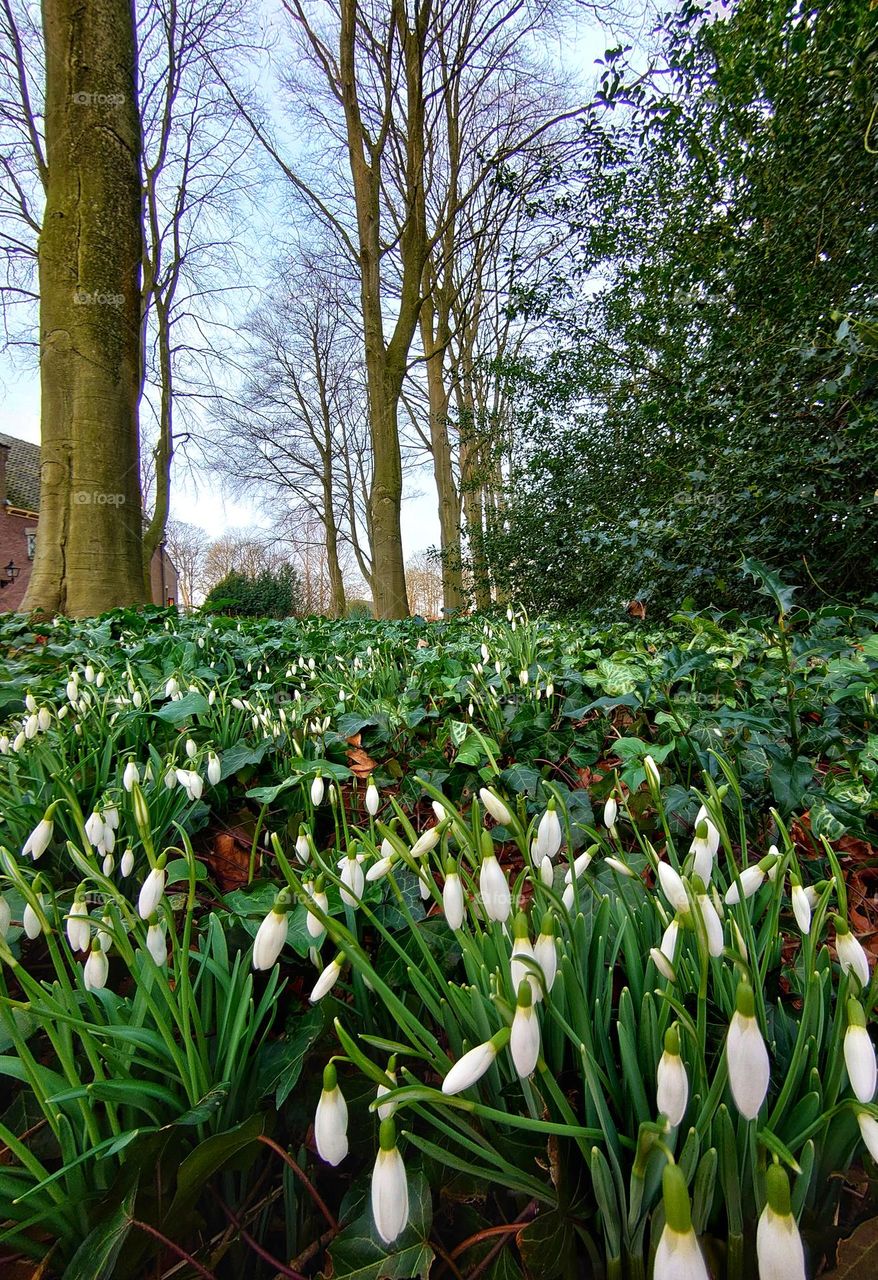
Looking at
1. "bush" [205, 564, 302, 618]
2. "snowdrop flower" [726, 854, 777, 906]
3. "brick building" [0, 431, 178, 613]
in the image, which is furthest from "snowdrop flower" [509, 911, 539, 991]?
"brick building" [0, 431, 178, 613]

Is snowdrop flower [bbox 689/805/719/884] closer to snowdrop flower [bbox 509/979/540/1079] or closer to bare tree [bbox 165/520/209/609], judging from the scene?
snowdrop flower [bbox 509/979/540/1079]

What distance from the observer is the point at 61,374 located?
197 inches

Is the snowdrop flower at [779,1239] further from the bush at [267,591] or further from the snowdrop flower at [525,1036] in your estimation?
the bush at [267,591]

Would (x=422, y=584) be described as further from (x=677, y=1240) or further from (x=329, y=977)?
(x=677, y=1240)

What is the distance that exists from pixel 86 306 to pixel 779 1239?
628cm

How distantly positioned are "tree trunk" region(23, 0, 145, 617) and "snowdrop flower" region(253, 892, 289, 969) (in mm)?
4852

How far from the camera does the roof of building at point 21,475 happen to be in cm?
2364

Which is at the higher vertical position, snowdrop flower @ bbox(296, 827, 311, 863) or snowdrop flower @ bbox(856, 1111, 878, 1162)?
snowdrop flower @ bbox(296, 827, 311, 863)

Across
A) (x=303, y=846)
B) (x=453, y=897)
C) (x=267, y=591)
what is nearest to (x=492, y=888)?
(x=453, y=897)

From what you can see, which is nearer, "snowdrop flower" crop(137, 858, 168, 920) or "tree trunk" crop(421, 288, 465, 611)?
"snowdrop flower" crop(137, 858, 168, 920)

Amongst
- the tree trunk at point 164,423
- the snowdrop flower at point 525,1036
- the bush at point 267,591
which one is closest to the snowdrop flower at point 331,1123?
the snowdrop flower at point 525,1036

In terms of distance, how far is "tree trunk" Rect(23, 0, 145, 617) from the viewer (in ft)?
16.0

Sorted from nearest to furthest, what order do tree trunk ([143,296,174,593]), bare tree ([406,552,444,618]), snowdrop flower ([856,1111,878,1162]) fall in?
snowdrop flower ([856,1111,878,1162]), tree trunk ([143,296,174,593]), bare tree ([406,552,444,618])

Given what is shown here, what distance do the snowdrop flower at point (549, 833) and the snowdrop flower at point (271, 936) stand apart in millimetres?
416
